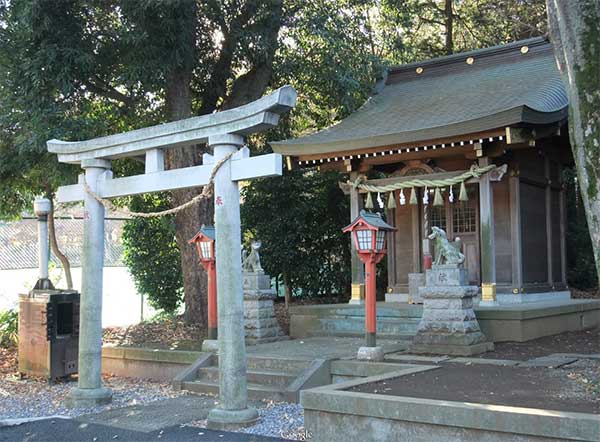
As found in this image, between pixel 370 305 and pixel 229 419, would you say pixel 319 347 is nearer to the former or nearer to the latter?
pixel 370 305

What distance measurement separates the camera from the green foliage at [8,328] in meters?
13.8

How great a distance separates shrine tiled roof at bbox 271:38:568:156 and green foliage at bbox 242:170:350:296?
266 centimetres

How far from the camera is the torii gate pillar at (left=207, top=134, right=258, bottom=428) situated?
747 cm

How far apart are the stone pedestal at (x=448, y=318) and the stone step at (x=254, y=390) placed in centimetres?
224

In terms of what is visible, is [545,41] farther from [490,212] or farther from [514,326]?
[514,326]

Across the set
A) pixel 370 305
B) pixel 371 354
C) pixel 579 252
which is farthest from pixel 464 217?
pixel 579 252

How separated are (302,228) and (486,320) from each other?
6.58 meters

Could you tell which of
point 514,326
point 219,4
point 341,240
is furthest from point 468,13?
point 514,326

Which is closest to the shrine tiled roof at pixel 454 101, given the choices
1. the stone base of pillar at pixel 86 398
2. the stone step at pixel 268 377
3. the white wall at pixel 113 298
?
the stone step at pixel 268 377

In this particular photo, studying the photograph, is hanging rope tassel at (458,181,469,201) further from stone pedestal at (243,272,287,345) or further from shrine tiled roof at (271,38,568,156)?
stone pedestal at (243,272,287,345)

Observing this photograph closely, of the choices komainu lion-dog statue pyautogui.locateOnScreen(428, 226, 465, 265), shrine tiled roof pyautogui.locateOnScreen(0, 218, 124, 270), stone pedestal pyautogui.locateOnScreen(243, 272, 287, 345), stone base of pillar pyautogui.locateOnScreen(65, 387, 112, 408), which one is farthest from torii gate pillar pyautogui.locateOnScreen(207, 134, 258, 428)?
shrine tiled roof pyautogui.locateOnScreen(0, 218, 124, 270)

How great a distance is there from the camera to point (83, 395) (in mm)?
8836

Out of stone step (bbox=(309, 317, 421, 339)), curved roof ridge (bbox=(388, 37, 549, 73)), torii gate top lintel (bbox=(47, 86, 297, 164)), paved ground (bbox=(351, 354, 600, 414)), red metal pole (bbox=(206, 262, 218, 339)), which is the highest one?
curved roof ridge (bbox=(388, 37, 549, 73))

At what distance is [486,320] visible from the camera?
432 inches
